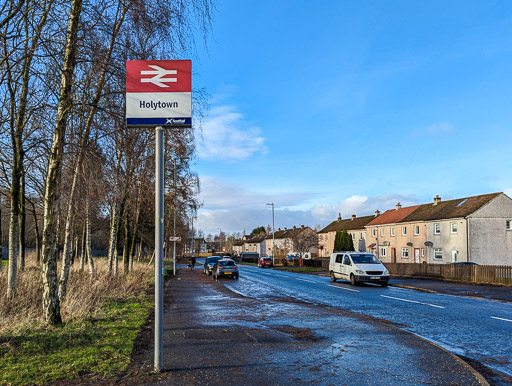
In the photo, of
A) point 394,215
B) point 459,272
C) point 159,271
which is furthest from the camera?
point 394,215

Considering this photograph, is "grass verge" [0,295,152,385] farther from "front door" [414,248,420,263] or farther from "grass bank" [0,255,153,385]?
"front door" [414,248,420,263]

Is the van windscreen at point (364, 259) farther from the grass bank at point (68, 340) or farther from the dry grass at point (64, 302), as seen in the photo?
the grass bank at point (68, 340)

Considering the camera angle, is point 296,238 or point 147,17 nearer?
point 147,17

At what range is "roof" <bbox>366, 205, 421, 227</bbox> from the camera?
196 ft

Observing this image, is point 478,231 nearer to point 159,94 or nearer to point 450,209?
point 450,209

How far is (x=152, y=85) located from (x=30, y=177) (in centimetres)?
1364

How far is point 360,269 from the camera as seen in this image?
24156 mm

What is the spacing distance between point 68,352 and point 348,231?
238 feet

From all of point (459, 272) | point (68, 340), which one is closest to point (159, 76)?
A: point (68, 340)

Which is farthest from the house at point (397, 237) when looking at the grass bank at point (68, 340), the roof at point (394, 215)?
the grass bank at point (68, 340)

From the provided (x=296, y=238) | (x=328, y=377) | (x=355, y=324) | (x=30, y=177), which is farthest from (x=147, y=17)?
(x=296, y=238)

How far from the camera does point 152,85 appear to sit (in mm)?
6332

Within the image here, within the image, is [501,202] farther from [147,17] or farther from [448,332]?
[147,17]

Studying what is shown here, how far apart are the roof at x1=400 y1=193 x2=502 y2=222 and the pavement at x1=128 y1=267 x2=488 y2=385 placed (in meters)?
39.4
